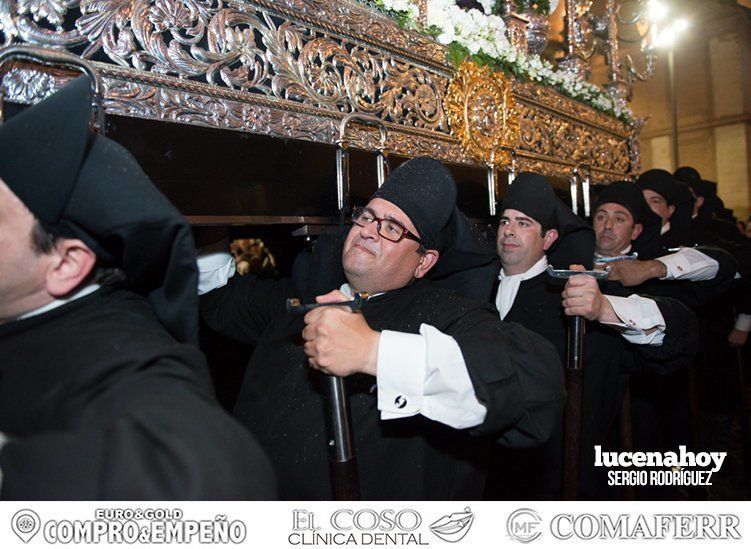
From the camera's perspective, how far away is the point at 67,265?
120 centimetres

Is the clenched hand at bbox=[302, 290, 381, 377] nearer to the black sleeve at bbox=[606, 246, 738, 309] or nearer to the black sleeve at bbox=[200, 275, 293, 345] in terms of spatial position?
the black sleeve at bbox=[200, 275, 293, 345]

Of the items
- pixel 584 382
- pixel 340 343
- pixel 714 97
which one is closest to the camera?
pixel 340 343

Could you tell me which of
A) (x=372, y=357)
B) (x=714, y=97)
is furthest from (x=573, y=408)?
(x=714, y=97)

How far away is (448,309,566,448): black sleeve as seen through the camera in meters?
1.56

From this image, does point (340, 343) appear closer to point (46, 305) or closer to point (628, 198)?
point (46, 305)

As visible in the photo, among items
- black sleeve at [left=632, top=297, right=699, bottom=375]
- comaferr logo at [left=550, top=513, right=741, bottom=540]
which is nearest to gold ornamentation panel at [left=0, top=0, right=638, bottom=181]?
black sleeve at [left=632, top=297, right=699, bottom=375]

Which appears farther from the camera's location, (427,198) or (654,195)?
(654,195)

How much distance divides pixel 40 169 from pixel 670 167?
13.2 metres

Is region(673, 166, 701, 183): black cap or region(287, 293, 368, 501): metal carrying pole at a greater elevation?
region(673, 166, 701, 183): black cap

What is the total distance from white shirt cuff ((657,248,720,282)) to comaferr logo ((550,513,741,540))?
2056 millimetres

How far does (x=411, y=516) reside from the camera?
1569mm

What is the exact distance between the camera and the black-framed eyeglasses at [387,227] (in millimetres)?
2129

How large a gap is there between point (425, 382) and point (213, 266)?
1256mm

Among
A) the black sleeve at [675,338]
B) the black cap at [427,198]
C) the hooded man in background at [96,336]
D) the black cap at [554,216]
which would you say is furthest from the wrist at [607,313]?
the hooded man in background at [96,336]
